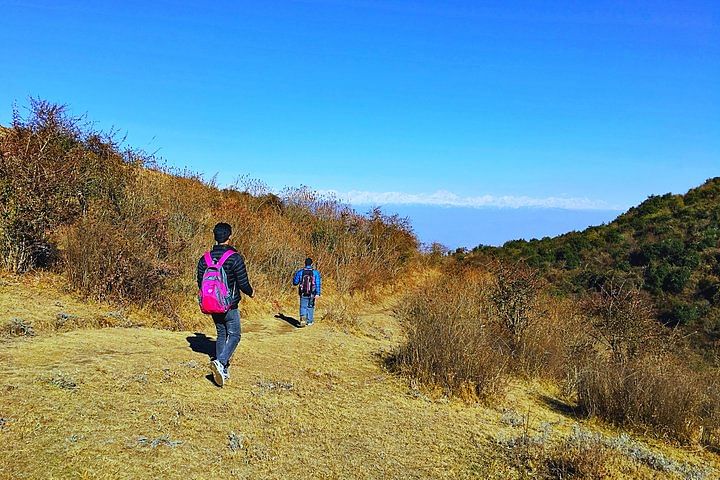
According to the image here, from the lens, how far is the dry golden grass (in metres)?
4.17

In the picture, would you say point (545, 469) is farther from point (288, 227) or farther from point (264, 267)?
point (288, 227)

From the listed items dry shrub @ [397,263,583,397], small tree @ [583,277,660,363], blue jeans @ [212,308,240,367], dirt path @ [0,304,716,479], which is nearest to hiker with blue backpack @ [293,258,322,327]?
dry shrub @ [397,263,583,397]

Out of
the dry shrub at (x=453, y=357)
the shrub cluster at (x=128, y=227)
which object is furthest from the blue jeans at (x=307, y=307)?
the dry shrub at (x=453, y=357)

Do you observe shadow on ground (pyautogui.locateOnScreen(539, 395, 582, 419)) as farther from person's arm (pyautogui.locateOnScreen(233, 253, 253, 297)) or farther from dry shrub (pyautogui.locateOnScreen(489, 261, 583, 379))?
person's arm (pyautogui.locateOnScreen(233, 253, 253, 297))

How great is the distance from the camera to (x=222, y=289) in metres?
5.84

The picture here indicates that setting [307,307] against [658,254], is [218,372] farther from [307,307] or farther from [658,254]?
[658,254]

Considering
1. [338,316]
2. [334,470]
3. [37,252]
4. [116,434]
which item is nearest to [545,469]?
[334,470]

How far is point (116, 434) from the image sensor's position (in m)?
4.41

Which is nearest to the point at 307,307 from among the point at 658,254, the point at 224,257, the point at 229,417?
the point at 224,257

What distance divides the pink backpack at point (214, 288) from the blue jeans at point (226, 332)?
245mm

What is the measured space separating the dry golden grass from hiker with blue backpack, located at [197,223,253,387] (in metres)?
0.41

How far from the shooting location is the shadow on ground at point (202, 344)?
7.59 metres

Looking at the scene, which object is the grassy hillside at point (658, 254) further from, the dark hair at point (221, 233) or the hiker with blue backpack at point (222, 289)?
the dark hair at point (221, 233)

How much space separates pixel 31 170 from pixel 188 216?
466cm
